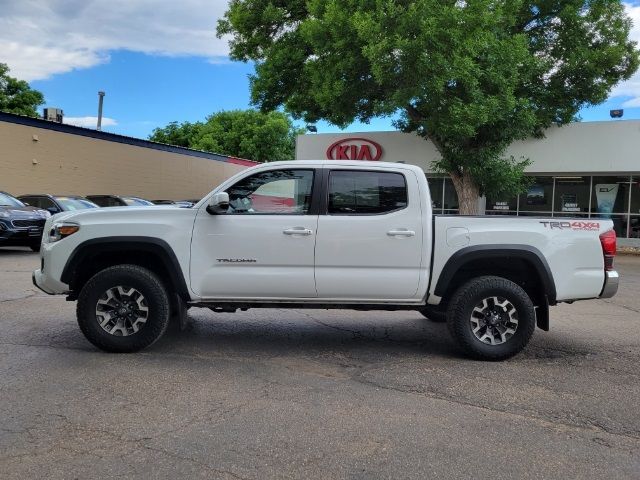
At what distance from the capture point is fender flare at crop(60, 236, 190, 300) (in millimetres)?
5547

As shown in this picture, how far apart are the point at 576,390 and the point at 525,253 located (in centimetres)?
135

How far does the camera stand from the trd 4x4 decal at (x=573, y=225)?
223 inches

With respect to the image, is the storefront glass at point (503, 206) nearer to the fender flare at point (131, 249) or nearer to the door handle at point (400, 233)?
the door handle at point (400, 233)

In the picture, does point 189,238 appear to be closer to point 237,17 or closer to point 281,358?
point 281,358

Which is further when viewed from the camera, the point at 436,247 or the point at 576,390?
the point at 436,247

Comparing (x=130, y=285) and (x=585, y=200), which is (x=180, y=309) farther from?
(x=585, y=200)

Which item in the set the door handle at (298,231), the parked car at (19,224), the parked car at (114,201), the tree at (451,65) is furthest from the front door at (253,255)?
the parked car at (114,201)

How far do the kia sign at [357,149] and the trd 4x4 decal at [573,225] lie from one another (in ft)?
60.2

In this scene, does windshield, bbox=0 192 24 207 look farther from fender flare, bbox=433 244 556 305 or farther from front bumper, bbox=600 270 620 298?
front bumper, bbox=600 270 620 298

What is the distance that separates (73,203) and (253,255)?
13.9 metres

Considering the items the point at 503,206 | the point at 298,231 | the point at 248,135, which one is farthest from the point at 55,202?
the point at 248,135

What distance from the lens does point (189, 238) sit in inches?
220

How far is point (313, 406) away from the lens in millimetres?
4355

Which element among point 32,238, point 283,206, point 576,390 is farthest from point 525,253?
point 32,238
